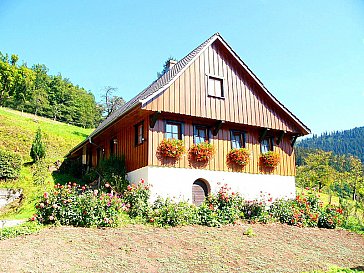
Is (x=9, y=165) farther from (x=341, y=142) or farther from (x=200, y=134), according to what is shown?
(x=341, y=142)

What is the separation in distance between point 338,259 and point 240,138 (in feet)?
25.7

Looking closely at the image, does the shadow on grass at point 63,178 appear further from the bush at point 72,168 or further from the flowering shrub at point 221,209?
the flowering shrub at point 221,209

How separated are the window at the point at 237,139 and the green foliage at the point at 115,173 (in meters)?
5.33

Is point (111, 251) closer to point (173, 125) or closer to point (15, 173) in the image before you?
point (173, 125)

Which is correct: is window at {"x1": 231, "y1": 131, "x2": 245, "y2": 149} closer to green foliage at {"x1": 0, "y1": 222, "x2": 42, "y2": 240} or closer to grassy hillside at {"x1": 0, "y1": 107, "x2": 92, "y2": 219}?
grassy hillside at {"x1": 0, "y1": 107, "x2": 92, "y2": 219}

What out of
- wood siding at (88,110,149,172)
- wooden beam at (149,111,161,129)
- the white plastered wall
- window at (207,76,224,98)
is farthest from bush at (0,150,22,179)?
window at (207,76,224,98)

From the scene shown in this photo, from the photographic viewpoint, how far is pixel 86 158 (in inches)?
1034

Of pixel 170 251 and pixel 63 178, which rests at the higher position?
pixel 63 178

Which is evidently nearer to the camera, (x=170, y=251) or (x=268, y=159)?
(x=170, y=251)

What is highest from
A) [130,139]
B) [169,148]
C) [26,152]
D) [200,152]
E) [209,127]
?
[209,127]

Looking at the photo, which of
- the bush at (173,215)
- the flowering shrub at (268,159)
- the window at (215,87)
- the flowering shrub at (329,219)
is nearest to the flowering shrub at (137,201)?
the bush at (173,215)

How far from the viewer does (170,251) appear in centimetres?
1030

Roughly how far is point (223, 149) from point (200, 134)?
1325 millimetres

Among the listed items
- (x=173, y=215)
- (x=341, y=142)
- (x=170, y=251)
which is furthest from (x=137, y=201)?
(x=341, y=142)
